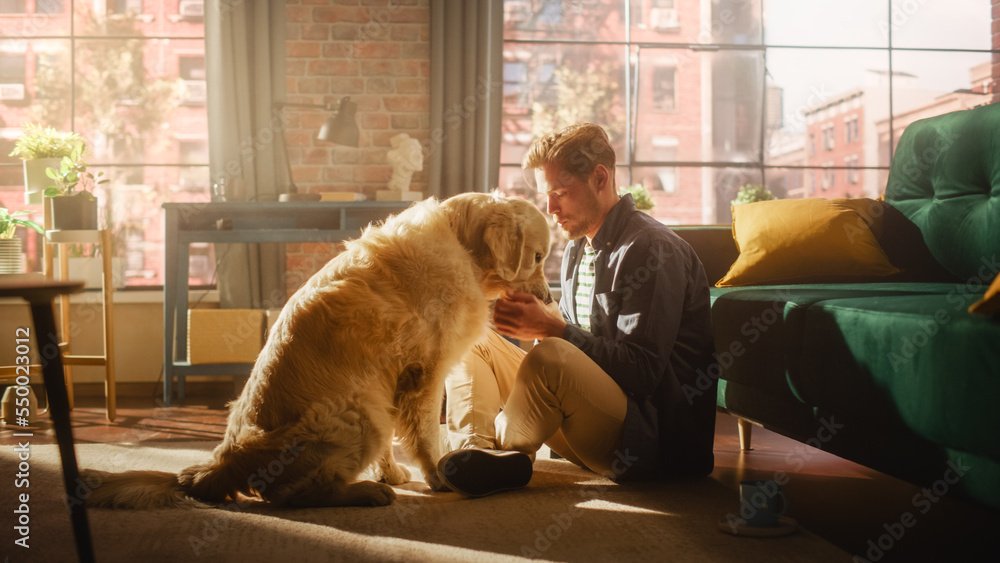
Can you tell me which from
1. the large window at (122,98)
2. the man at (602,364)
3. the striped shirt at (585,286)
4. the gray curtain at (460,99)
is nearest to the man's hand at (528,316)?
the man at (602,364)

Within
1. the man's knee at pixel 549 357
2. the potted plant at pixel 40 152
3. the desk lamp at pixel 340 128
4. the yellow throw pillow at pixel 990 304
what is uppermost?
the desk lamp at pixel 340 128

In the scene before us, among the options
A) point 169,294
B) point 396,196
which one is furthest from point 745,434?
point 169,294

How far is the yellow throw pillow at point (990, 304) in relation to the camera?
1238 millimetres

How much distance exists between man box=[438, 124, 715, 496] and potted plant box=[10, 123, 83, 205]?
8.97 ft

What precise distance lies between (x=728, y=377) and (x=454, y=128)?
8.67ft

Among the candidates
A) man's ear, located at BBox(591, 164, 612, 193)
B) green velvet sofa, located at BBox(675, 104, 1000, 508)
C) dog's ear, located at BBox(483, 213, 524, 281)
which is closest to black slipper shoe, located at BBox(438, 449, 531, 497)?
dog's ear, located at BBox(483, 213, 524, 281)

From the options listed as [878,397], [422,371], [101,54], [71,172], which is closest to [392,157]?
[71,172]

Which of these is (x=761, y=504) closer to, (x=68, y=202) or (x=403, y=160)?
(x=403, y=160)

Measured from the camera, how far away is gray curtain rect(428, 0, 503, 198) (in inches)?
170

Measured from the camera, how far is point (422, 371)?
1835 millimetres

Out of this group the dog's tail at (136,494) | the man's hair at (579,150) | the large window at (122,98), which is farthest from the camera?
the large window at (122,98)

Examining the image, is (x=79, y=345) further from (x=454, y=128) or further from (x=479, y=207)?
(x=479, y=207)

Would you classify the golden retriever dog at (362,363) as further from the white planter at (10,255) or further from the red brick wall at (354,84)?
the red brick wall at (354,84)

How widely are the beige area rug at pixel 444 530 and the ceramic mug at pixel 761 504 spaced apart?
0.04 m
